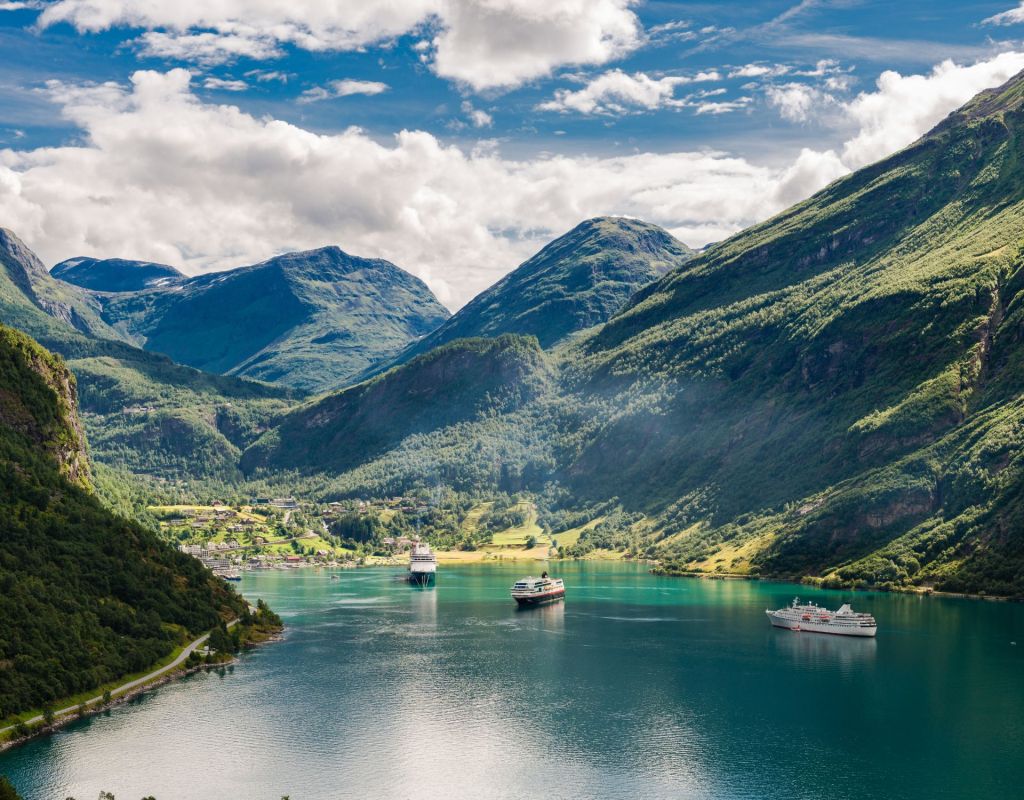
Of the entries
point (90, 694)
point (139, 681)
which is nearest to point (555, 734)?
point (139, 681)

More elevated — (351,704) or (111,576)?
(111,576)

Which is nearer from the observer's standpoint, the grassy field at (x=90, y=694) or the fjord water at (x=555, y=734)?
the fjord water at (x=555, y=734)

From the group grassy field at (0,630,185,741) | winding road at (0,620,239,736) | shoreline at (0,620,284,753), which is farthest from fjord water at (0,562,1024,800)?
grassy field at (0,630,185,741)

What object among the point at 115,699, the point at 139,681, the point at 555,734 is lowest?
the point at 555,734

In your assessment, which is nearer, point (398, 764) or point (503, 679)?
point (398, 764)

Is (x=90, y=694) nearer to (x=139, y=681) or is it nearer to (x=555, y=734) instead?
(x=139, y=681)

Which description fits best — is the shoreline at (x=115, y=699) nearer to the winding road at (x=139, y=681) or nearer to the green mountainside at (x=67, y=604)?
the winding road at (x=139, y=681)

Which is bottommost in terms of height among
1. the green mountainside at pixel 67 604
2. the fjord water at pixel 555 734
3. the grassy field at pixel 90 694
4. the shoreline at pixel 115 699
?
the fjord water at pixel 555 734

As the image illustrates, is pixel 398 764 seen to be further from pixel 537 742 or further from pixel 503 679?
pixel 503 679

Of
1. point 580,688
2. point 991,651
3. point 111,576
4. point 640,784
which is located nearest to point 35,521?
point 111,576

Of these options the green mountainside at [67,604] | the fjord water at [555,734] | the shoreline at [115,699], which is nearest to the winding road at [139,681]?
the shoreline at [115,699]

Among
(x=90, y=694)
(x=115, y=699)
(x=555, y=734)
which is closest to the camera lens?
(x=555, y=734)
